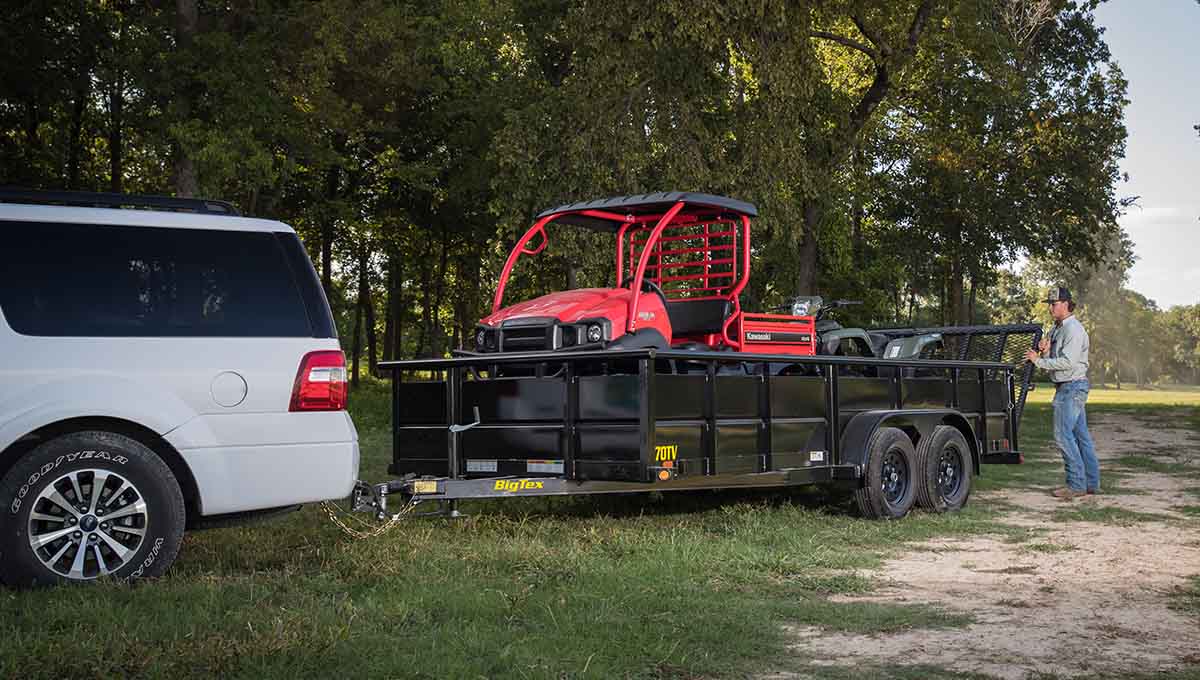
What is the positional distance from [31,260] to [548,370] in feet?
13.5

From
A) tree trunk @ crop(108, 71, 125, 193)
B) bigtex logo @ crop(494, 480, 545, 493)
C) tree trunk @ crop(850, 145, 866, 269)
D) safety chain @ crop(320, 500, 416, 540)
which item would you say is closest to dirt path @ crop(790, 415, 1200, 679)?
bigtex logo @ crop(494, 480, 545, 493)

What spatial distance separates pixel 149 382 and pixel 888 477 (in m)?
6.40

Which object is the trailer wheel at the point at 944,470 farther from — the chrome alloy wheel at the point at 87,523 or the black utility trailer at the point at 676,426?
the chrome alloy wheel at the point at 87,523

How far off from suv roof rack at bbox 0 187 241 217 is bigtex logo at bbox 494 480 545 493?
248 cm

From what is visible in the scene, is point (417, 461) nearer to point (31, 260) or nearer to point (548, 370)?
point (548, 370)

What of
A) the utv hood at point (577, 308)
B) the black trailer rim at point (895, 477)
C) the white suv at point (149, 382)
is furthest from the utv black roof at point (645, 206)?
the white suv at point (149, 382)

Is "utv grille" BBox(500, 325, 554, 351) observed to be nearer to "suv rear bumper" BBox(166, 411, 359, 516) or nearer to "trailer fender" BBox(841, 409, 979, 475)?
"trailer fender" BBox(841, 409, 979, 475)

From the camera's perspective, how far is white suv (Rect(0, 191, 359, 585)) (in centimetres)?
643

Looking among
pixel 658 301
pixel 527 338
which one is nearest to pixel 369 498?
pixel 527 338

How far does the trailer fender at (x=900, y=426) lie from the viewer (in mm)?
10133

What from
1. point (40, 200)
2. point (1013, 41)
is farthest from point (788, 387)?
point (1013, 41)

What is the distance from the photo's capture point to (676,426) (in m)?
8.45

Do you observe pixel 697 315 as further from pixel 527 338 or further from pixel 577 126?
pixel 577 126

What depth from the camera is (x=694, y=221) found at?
1106 centimetres
